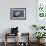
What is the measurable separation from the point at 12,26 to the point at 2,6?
0.98 meters

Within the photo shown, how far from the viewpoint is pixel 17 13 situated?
22.3 feet

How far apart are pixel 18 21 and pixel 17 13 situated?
355 millimetres

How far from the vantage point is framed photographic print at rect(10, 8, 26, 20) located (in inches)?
267

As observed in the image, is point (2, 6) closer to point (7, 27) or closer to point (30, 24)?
point (7, 27)

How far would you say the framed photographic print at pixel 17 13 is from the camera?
267 inches

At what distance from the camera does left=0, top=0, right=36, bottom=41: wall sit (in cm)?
678

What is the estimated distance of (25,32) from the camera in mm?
6852

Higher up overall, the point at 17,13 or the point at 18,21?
the point at 17,13

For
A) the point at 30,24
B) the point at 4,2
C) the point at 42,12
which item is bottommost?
the point at 30,24

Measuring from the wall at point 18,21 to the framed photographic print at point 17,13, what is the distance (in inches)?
5.2

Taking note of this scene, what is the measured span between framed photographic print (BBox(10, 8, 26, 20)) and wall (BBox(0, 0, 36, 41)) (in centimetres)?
13

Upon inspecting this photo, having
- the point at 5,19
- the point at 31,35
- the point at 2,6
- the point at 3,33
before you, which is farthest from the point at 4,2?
the point at 31,35

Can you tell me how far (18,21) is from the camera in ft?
22.4

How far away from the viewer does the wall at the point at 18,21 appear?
678 centimetres
